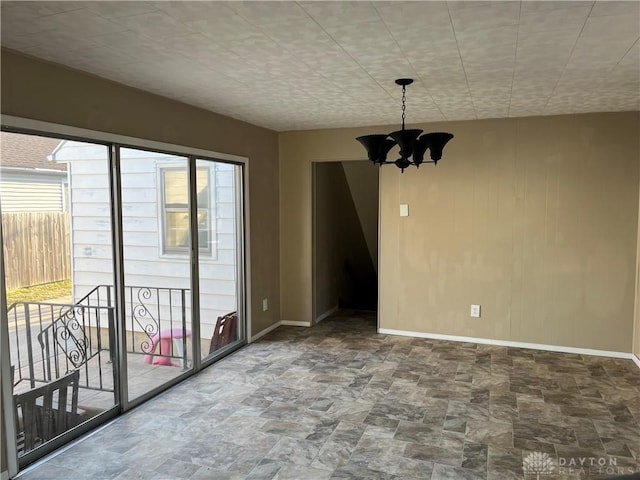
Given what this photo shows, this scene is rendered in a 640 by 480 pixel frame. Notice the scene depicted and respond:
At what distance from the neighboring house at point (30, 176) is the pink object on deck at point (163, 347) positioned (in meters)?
1.47

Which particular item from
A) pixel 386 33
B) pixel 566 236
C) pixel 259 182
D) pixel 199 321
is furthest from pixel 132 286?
pixel 566 236

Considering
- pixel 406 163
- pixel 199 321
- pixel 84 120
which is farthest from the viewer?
pixel 199 321

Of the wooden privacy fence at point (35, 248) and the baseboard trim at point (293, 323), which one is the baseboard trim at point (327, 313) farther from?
the wooden privacy fence at point (35, 248)

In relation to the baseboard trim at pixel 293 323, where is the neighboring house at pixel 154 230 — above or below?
above

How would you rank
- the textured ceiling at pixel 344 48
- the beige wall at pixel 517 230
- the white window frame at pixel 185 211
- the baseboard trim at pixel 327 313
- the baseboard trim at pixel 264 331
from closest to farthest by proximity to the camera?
the textured ceiling at pixel 344 48 < the white window frame at pixel 185 211 < the beige wall at pixel 517 230 < the baseboard trim at pixel 264 331 < the baseboard trim at pixel 327 313

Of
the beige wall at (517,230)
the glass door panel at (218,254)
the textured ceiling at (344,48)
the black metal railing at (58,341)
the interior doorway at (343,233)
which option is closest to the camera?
the textured ceiling at (344,48)

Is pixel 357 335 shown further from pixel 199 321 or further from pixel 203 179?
pixel 203 179

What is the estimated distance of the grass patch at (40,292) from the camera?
265 cm

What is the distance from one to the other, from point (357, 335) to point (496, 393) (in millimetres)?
1939

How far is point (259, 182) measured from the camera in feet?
17.1

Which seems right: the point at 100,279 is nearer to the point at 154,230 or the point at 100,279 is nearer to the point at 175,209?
the point at 154,230

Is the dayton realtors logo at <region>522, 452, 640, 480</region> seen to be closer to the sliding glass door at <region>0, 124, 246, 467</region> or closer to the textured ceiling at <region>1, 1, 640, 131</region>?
the textured ceiling at <region>1, 1, 640, 131</region>

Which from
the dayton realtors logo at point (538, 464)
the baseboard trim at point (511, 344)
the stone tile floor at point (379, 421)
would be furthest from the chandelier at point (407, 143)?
the baseboard trim at point (511, 344)

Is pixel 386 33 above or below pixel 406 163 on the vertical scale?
above
